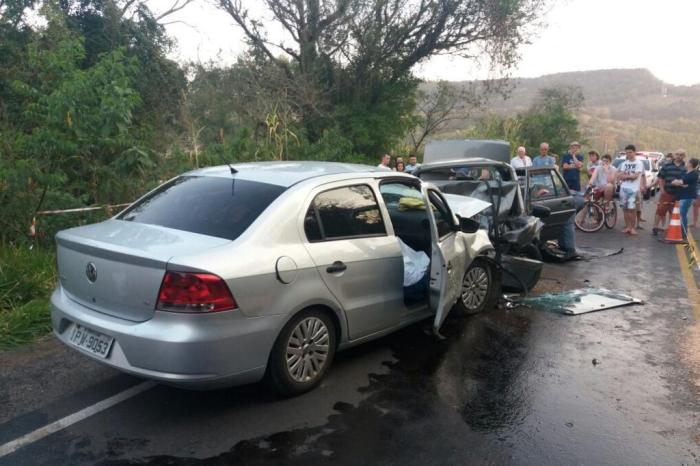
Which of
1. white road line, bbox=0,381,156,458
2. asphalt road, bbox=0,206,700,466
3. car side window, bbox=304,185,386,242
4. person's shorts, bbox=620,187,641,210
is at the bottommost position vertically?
asphalt road, bbox=0,206,700,466

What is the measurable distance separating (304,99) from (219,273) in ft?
53.6

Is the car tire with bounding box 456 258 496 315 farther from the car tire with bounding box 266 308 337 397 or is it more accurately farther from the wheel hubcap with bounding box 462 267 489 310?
the car tire with bounding box 266 308 337 397

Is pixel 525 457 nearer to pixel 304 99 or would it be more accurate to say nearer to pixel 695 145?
pixel 304 99

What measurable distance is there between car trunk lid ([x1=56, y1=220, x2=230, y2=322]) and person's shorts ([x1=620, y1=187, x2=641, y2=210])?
454 inches

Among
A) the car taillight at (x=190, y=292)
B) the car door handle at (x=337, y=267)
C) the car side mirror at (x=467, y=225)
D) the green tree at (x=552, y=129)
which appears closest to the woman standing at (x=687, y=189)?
the car side mirror at (x=467, y=225)

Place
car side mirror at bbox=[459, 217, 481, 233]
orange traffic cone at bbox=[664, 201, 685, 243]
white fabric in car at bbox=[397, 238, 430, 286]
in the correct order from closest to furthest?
1. white fabric in car at bbox=[397, 238, 430, 286]
2. car side mirror at bbox=[459, 217, 481, 233]
3. orange traffic cone at bbox=[664, 201, 685, 243]

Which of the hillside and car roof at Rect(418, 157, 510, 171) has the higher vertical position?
the hillside

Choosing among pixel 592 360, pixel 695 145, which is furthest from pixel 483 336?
pixel 695 145

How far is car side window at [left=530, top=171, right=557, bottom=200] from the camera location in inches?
390

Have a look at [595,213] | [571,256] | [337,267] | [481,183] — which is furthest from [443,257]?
[595,213]

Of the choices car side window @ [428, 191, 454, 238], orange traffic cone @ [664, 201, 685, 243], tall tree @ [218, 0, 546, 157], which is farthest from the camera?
tall tree @ [218, 0, 546, 157]

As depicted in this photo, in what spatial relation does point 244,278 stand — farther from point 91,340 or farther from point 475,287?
point 475,287

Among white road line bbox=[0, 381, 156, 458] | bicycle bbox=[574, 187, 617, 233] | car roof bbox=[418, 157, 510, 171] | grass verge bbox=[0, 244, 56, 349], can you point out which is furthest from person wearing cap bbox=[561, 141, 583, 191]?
white road line bbox=[0, 381, 156, 458]

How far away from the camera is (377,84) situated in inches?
→ 825
